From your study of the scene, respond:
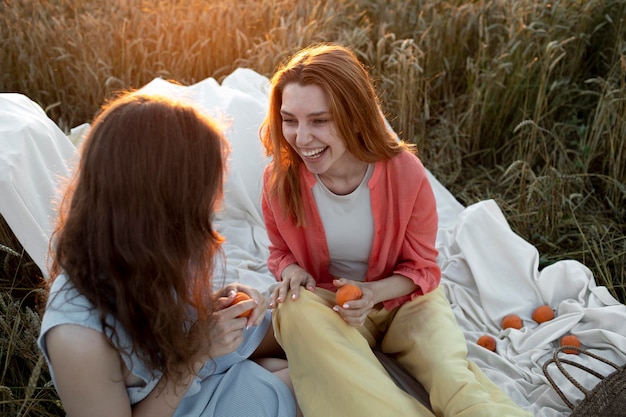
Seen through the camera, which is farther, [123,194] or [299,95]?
[299,95]

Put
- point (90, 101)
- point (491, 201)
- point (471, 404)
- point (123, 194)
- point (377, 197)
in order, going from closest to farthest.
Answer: point (123, 194), point (471, 404), point (377, 197), point (491, 201), point (90, 101)

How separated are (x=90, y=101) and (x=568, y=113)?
10.2 ft

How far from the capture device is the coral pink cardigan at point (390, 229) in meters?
2.42

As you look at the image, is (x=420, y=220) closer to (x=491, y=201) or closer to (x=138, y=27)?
(x=491, y=201)

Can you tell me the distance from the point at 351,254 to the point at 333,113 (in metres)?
0.58

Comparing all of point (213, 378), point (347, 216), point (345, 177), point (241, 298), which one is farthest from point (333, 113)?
point (213, 378)

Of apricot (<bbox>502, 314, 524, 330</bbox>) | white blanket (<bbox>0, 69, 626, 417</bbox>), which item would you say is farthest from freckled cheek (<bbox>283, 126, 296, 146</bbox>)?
apricot (<bbox>502, 314, 524, 330</bbox>)

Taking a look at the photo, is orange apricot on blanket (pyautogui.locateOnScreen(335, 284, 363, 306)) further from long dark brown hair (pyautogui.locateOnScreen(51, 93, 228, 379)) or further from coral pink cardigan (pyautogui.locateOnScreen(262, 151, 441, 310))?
long dark brown hair (pyautogui.locateOnScreen(51, 93, 228, 379))

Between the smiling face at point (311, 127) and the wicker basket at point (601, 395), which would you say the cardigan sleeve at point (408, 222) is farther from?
the wicker basket at point (601, 395)

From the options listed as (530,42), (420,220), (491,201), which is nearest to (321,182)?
(420,220)

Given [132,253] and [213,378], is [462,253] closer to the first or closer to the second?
[213,378]

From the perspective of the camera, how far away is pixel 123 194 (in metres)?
1.64

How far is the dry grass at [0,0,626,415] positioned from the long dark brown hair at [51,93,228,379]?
2.30 m

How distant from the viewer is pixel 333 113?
7.42 feet
